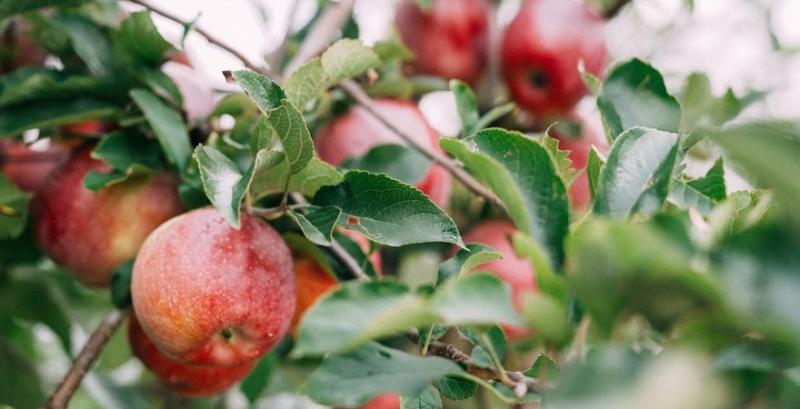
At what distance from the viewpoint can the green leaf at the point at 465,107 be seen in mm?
760

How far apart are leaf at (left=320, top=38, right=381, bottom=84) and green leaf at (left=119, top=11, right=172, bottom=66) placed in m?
0.22

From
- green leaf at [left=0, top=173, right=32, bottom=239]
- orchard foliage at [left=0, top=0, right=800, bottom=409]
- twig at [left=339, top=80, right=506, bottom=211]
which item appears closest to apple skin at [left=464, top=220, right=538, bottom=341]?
orchard foliage at [left=0, top=0, right=800, bottom=409]

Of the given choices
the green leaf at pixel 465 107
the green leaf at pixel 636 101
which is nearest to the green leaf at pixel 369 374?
Answer: the green leaf at pixel 636 101

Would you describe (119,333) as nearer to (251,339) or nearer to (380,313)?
(251,339)

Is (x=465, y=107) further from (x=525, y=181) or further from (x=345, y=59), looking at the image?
(x=525, y=181)

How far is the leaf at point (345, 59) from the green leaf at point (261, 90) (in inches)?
4.1

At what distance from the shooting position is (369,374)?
44cm

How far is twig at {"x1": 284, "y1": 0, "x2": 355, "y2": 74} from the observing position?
0.93 metres

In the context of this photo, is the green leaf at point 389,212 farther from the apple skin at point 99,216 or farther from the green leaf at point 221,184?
the apple skin at point 99,216

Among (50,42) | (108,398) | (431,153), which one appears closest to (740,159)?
(431,153)

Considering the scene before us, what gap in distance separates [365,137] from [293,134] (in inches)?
15.1

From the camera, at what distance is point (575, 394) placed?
0.33 metres

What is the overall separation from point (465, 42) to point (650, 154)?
73 cm

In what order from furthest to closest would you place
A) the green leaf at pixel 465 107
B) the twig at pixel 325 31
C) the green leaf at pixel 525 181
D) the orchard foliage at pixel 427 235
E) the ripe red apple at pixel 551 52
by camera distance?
the ripe red apple at pixel 551 52 → the twig at pixel 325 31 → the green leaf at pixel 465 107 → the green leaf at pixel 525 181 → the orchard foliage at pixel 427 235
